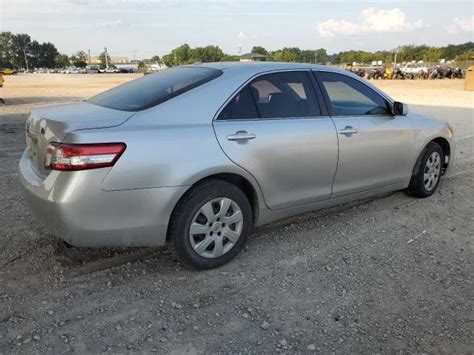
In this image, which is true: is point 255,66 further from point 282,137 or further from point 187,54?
point 187,54

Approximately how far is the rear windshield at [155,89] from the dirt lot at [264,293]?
1262 millimetres

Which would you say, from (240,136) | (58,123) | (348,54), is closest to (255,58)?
(240,136)

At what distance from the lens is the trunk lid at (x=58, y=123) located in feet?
10.0

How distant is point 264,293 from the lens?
Answer: 10.7ft

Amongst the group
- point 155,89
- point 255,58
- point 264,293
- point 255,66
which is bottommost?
point 264,293

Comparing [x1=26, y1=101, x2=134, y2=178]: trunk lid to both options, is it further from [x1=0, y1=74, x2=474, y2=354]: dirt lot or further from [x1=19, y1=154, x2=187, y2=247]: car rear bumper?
[x1=0, y1=74, x2=474, y2=354]: dirt lot

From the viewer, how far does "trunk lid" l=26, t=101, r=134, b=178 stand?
306cm

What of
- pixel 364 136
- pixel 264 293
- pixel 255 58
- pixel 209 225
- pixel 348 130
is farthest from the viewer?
pixel 255 58

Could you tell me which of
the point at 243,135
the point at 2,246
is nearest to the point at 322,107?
the point at 243,135

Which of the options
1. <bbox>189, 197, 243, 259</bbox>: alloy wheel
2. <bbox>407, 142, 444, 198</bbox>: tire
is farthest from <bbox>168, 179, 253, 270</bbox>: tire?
<bbox>407, 142, 444, 198</bbox>: tire

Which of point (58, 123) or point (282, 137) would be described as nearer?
point (58, 123)

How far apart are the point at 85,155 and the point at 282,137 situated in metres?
1.60

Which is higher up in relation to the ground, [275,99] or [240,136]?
[275,99]

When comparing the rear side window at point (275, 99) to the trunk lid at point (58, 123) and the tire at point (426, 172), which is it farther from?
the tire at point (426, 172)
